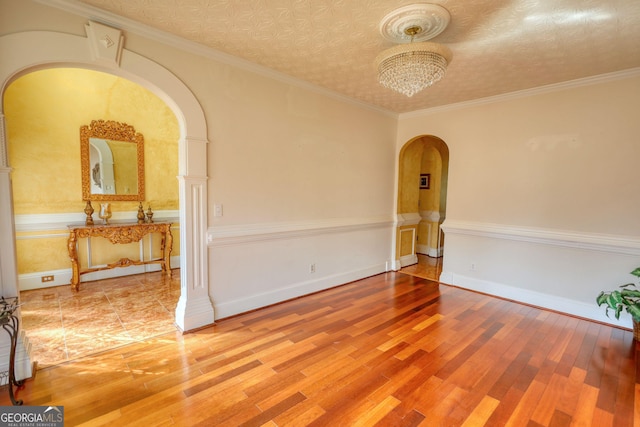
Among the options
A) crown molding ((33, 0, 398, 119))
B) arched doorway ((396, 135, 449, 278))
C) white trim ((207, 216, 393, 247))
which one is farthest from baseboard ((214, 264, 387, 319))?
crown molding ((33, 0, 398, 119))

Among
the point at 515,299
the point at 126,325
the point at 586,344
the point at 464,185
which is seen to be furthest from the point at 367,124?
the point at 126,325

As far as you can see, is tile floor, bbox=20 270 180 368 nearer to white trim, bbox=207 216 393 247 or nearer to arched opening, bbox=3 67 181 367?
arched opening, bbox=3 67 181 367

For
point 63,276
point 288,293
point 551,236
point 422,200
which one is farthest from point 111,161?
point 551,236

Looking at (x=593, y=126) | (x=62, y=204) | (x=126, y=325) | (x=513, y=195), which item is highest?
(x=593, y=126)

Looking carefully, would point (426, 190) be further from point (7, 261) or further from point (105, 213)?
point (7, 261)

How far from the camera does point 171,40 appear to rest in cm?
261

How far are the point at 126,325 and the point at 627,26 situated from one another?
514cm

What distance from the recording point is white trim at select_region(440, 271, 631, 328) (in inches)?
130

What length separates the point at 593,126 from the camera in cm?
328

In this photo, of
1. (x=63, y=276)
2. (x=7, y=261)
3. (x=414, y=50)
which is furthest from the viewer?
(x=63, y=276)

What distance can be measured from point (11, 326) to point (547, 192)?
5.30 m

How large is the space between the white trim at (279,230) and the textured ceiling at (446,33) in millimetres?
1793

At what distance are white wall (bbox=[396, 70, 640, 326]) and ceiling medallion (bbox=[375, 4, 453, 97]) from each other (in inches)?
86.5

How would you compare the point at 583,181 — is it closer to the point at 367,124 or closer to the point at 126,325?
the point at 367,124
